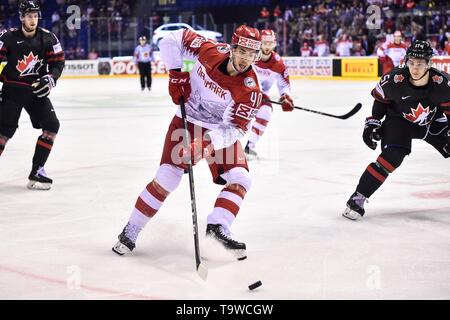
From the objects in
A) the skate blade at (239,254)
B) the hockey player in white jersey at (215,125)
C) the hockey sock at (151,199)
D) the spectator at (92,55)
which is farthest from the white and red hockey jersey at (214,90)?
the spectator at (92,55)

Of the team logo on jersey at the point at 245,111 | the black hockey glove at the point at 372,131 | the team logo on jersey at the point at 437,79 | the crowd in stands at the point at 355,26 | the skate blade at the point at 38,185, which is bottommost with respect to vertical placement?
the skate blade at the point at 38,185

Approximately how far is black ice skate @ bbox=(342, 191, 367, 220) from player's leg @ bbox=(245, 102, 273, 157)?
8.60 feet

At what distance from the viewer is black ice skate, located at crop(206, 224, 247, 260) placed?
3.79 m

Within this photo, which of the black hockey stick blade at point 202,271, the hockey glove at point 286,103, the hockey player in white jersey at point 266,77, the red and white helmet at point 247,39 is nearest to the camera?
the black hockey stick blade at point 202,271

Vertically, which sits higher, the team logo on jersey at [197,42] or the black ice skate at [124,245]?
the team logo on jersey at [197,42]

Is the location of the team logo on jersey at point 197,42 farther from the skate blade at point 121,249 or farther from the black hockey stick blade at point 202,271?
the black hockey stick blade at point 202,271

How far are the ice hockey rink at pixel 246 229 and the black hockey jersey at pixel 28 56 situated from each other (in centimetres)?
85

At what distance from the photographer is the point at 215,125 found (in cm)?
400

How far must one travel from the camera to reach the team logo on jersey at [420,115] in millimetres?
4727

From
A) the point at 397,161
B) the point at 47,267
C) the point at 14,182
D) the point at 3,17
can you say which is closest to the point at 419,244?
the point at 397,161

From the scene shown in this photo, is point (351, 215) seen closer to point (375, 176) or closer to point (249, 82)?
point (375, 176)

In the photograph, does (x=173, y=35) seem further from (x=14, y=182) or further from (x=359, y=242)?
(x=14, y=182)

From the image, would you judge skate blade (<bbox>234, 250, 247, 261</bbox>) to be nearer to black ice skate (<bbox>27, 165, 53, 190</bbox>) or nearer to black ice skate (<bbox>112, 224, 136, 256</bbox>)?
black ice skate (<bbox>112, 224, 136, 256</bbox>)
